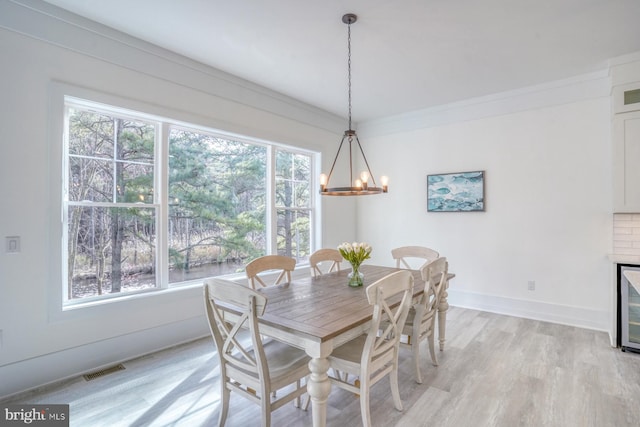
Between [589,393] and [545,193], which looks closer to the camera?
[589,393]

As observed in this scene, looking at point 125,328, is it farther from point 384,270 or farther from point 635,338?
point 635,338

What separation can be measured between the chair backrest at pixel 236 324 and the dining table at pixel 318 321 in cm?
17

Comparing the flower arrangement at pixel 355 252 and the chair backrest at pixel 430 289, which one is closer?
the chair backrest at pixel 430 289

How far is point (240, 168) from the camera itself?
Result: 415 cm

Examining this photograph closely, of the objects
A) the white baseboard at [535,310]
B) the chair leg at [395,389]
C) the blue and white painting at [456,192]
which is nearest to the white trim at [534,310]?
the white baseboard at [535,310]

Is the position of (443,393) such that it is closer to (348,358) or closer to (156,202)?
(348,358)

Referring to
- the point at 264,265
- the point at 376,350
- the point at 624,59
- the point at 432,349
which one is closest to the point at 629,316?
the point at 432,349

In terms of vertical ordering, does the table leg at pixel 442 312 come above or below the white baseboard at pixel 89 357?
above

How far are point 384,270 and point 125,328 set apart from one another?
2.63 m

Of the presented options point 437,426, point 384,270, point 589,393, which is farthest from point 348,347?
point 589,393

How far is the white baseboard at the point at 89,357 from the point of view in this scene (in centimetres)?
241

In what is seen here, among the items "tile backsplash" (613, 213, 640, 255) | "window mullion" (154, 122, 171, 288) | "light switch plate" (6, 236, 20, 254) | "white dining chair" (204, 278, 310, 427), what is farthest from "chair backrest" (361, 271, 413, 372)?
"tile backsplash" (613, 213, 640, 255)

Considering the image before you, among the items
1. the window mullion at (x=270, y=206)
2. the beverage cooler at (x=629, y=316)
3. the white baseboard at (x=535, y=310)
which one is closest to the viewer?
the beverage cooler at (x=629, y=316)

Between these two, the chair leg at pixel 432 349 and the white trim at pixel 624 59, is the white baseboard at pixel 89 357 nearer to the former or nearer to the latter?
the chair leg at pixel 432 349
